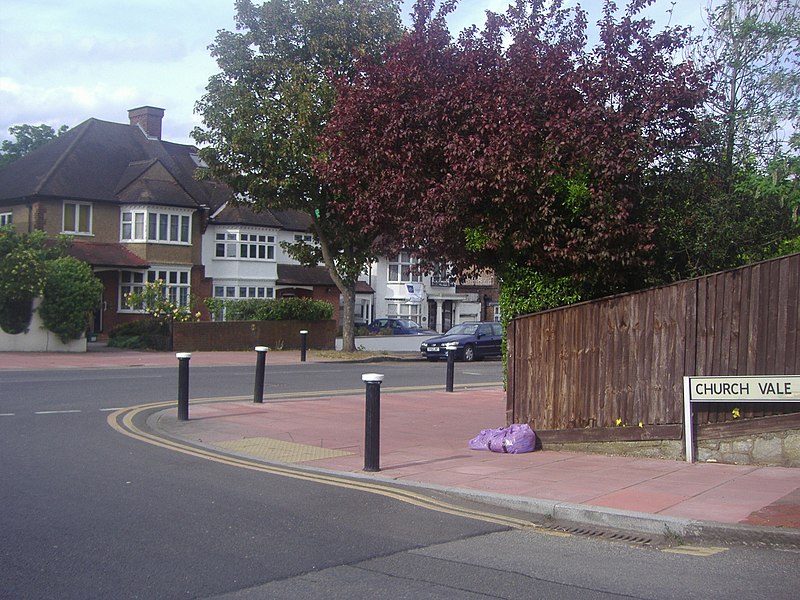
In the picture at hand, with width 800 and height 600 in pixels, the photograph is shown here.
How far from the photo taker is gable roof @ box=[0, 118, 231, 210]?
1522 inches

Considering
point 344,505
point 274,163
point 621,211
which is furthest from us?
point 274,163

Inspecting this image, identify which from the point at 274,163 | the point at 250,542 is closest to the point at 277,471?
the point at 250,542

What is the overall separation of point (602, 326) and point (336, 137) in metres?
4.72

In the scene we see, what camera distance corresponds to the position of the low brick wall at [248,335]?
32.9 m

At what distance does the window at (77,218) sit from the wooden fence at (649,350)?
1255 inches

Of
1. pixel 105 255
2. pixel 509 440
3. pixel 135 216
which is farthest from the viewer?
pixel 135 216

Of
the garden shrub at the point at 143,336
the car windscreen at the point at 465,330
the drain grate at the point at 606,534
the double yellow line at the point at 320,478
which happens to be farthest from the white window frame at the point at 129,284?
the drain grate at the point at 606,534

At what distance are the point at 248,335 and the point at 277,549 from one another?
28474 millimetres

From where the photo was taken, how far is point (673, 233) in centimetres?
1102

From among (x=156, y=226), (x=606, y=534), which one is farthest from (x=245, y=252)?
(x=606, y=534)

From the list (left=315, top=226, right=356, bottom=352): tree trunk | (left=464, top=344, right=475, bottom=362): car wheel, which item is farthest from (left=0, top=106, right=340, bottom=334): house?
(left=464, top=344, right=475, bottom=362): car wheel

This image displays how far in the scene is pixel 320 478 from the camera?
952cm

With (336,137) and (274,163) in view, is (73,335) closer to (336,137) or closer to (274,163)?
(274,163)

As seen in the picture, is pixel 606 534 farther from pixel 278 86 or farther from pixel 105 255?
pixel 105 255
